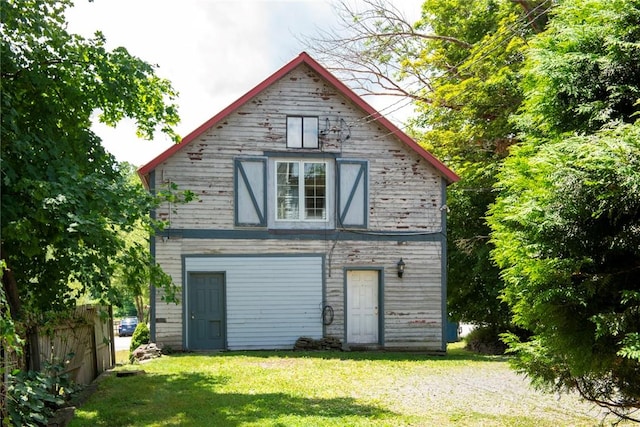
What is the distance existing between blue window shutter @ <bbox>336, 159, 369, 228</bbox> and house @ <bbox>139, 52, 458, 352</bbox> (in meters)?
0.03

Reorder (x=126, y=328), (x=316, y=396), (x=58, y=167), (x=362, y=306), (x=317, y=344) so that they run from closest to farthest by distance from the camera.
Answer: (x=58, y=167) → (x=316, y=396) → (x=317, y=344) → (x=362, y=306) → (x=126, y=328)

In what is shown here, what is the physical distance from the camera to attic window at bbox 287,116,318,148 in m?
17.3

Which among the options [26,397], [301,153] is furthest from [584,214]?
[301,153]

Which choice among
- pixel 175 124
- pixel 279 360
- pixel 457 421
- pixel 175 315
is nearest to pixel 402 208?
pixel 279 360

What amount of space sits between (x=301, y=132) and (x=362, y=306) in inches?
202

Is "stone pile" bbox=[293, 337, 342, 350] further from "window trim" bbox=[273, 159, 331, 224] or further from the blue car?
the blue car

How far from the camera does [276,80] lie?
1714 cm

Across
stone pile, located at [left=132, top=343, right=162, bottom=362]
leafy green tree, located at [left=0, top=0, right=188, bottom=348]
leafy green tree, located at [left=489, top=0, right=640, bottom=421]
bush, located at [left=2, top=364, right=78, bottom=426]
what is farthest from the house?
leafy green tree, located at [left=489, top=0, right=640, bottom=421]

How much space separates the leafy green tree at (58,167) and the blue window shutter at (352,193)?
8439 millimetres

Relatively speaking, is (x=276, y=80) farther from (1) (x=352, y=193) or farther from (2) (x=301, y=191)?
(1) (x=352, y=193)

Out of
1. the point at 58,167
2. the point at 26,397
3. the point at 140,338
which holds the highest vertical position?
the point at 58,167

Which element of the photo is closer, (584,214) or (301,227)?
(584,214)

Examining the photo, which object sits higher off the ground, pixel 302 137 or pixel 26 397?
pixel 302 137

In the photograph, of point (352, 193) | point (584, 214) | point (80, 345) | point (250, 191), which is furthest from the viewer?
point (352, 193)
